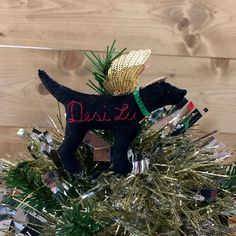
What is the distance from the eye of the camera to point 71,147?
0.48 meters

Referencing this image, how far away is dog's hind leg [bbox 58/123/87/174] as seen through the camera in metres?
0.47

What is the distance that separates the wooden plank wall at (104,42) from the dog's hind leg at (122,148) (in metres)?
0.39

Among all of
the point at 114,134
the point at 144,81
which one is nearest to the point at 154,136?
the point at 114,134

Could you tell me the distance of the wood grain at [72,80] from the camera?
854mm

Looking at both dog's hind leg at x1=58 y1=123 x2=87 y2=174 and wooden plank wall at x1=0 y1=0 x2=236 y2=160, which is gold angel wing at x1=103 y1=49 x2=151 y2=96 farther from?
wooden plank wall at x1=0 y1=0 x2=236 y2=160

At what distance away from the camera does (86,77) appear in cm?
86

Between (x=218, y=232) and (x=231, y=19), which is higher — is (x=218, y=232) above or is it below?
below

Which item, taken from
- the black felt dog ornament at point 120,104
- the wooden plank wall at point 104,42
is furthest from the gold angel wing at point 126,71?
the wooden plank wall at point 104,42

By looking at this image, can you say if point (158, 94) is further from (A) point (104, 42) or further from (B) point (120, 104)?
(A) point (104, 42)

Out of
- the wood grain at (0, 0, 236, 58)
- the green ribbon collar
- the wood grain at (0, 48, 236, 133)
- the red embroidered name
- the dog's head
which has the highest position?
the dog's head

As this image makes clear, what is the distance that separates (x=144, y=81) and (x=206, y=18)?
0.16 meters

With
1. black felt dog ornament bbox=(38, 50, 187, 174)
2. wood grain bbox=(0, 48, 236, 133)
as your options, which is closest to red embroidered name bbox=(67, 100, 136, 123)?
black felt dog ornament bbox=(38, 50, 187, 174)

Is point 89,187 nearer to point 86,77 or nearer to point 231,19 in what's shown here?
point 86,77

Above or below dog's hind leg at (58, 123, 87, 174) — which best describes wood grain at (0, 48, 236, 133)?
below
